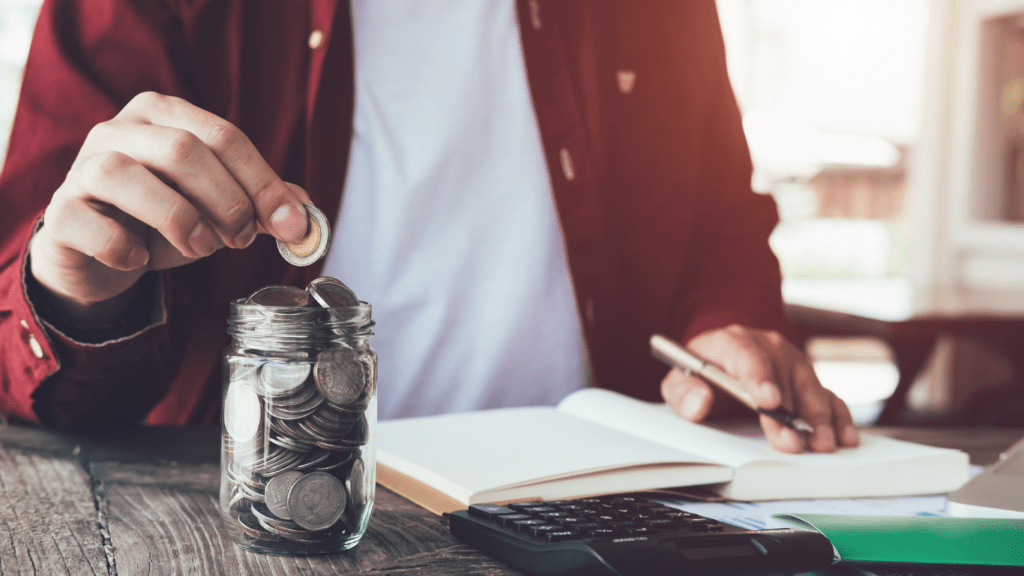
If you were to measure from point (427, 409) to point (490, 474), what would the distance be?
0.57 meters

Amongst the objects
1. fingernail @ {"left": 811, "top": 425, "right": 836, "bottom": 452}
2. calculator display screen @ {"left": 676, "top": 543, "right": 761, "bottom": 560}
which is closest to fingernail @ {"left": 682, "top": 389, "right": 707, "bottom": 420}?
fingernail @ {"left": 811, "top": 425, "right": 836, "bottom": 452}

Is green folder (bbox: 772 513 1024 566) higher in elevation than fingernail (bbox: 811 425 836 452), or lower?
higher

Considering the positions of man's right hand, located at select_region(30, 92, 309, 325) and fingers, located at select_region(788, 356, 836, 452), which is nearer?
man's right hand, located at select_region(30, 92, 309, 325)

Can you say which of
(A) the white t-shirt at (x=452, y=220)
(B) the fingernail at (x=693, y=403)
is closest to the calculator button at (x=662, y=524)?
(B) the fingernail at (x=693, y=403)

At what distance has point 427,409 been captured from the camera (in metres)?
1.27

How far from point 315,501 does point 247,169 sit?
23cm

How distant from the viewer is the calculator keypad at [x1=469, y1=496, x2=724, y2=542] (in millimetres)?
563

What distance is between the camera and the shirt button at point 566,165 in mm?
1273

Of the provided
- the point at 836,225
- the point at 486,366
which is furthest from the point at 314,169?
the point at 836,225

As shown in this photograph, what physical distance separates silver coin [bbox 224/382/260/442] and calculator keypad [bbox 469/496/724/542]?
0.16 m

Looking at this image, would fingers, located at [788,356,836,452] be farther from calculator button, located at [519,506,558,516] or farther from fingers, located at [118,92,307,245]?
fingers, located at [118,92,307,245]

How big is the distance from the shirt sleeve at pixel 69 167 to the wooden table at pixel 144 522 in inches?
2.0

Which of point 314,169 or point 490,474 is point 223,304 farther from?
point 490,474

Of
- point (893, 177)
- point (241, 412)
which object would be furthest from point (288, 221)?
point (893, 177)
